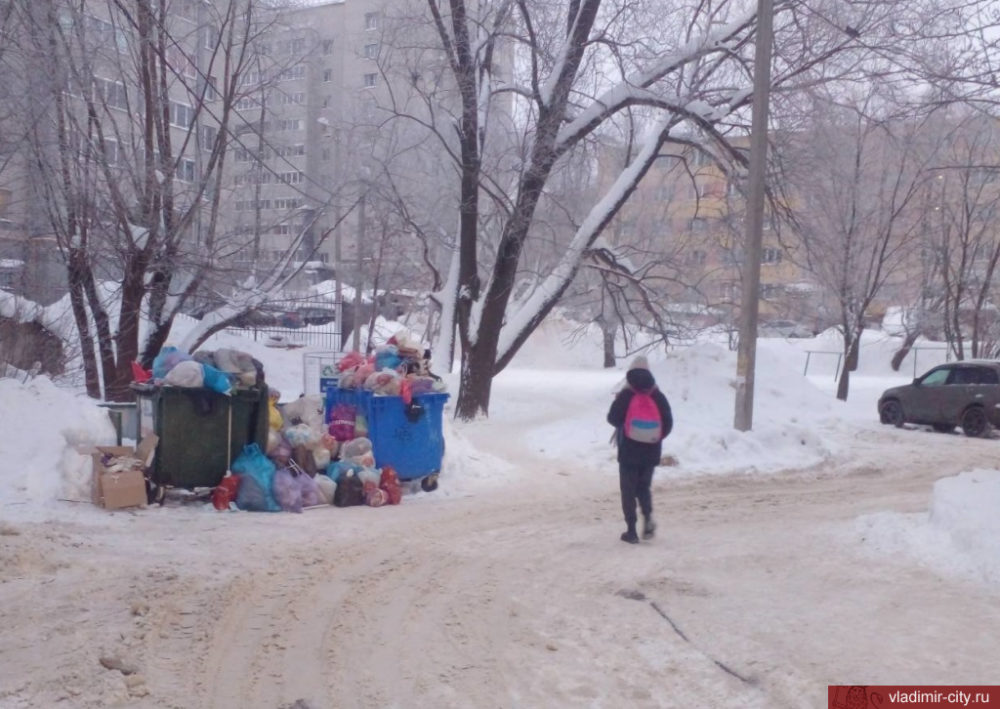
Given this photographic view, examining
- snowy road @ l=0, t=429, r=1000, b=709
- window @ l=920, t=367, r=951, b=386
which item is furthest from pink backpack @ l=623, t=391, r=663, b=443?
window @ l=920, t=367, r=951, b=386

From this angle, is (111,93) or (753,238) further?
(111,93)

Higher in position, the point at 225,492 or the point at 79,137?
the point at 79,137

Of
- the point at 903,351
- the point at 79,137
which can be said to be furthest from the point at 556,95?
the point at 903,351

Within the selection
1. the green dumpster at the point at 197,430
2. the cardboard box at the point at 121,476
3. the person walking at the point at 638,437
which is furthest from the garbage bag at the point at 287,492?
the person walking at the point at 638,437

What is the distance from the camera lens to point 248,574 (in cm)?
745

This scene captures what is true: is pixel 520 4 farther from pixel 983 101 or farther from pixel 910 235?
pixel 910 235

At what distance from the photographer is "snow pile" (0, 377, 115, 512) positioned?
9.30 metres

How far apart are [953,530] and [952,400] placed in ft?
45.9

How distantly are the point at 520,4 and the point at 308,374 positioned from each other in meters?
7.13

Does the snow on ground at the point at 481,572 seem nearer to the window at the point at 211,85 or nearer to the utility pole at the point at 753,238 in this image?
the utility pole at the point at 753,238

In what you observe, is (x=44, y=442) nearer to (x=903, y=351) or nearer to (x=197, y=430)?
(x=197, y=430)

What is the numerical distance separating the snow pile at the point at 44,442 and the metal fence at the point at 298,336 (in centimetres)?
2086

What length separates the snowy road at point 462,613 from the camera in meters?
5.32

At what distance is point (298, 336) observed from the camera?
1272 inches
